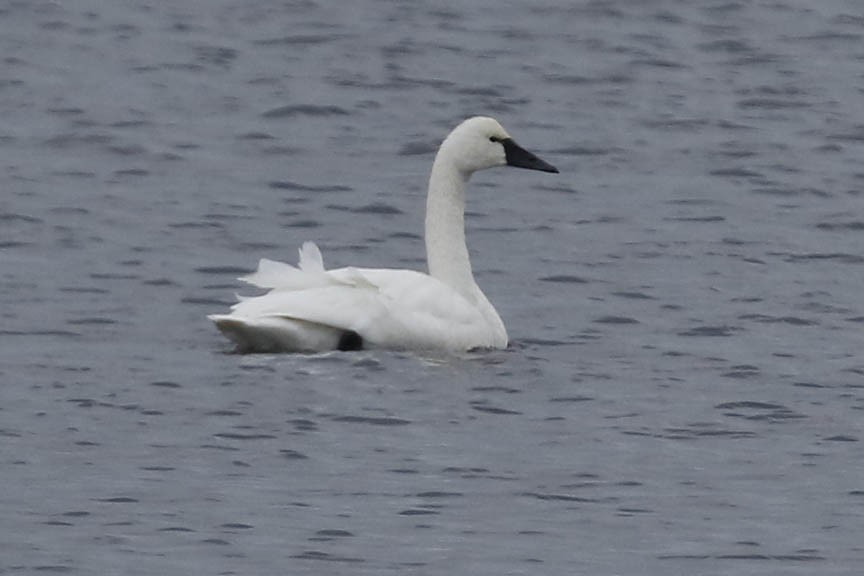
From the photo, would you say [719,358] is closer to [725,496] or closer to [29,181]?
[725,496]

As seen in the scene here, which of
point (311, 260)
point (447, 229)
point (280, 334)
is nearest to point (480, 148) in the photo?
point (447, 229)

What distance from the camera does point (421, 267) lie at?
15.4m

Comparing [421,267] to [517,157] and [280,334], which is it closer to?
[517,157]

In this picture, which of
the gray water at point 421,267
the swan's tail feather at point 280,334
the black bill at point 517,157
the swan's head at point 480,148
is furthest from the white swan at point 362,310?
the black bill at point 517,157

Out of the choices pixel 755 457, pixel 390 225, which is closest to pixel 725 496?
pixel 755 457

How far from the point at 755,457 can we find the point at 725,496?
2.05ft

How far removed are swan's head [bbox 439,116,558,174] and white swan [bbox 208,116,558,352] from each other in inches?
17.8

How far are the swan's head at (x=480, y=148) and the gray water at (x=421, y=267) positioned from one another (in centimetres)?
84

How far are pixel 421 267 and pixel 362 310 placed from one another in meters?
3.17

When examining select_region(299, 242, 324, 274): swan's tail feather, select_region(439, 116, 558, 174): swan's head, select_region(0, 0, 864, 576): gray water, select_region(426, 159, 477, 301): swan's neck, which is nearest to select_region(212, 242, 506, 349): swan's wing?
select_region(299, 242, 324, 274): swan's tail feather

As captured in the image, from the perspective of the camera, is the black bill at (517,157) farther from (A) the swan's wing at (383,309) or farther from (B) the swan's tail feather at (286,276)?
(B) the swan's tail feather at (286,276)

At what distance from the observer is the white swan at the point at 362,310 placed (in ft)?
39.7

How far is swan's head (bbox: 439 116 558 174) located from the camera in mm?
13469

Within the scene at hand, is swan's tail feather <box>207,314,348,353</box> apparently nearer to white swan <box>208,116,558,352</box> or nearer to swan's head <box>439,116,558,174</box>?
white swan <box>208,116,558,352</box>
